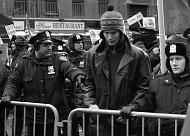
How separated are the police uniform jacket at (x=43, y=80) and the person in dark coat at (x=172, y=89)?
1358 millimetres

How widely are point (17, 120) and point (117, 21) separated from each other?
2.11 meters

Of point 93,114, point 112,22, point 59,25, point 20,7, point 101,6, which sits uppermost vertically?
point 101,6

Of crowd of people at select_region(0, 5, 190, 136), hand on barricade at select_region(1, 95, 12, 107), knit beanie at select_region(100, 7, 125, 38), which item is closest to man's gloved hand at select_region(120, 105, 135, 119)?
crowd of people at select_region(0, 5, 190, 136)

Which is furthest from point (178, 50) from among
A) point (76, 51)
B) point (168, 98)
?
point (76, 51)

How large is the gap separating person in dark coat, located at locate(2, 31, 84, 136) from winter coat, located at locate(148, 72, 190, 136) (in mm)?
1350

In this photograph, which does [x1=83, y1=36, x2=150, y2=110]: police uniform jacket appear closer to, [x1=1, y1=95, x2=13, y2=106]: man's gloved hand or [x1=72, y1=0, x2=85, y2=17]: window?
[x1=1, y1=95, x2=13, y2=106]: man's gloved hand

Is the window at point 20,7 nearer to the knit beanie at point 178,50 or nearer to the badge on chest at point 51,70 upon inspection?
the badge on chest at point 51,70

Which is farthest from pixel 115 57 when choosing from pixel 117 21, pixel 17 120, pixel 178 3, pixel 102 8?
pixel 102 8

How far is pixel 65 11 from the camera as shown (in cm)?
3388

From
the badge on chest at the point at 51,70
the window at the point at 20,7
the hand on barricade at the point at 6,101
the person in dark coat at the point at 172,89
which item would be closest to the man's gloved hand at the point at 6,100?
the hand on barricade at the point at 6,101

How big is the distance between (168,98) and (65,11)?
30047 mm

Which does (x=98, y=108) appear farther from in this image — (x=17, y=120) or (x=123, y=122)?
(x=17, y=120)

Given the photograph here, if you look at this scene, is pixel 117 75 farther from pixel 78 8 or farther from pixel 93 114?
pixel 78 8

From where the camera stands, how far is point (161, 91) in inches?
174
